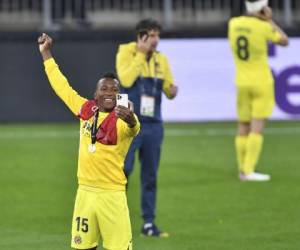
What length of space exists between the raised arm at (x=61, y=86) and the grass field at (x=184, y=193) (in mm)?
2470

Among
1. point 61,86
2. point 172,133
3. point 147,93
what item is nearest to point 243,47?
point 147,93

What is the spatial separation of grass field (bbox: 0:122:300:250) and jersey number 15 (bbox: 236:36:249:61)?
1.62m

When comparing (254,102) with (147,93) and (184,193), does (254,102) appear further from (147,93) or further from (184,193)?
(147,93)

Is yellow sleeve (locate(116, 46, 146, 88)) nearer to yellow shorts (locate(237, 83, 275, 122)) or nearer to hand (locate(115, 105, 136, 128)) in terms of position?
hand (locate(115, 105, 136, 128))

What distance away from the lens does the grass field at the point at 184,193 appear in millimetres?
11609

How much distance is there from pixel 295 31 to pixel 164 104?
2801 mm

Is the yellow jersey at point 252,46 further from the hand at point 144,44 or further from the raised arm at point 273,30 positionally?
the hand at point 144,44

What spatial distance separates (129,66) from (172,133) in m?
8.56

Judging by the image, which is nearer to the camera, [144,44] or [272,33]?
[144,44]

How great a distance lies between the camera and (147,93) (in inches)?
463

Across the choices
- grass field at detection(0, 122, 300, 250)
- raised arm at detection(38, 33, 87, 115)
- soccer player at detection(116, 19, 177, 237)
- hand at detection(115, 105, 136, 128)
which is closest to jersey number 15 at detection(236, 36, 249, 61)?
grass field at detection(0, 122, 300, 250)

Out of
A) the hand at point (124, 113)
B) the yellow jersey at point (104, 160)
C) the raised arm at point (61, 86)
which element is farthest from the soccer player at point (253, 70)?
the hand at point (124, 113)

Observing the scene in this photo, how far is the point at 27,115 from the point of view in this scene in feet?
69.4

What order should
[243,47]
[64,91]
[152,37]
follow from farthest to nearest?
A: [243,47] → [152,37] → [64,91]
